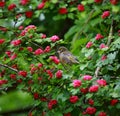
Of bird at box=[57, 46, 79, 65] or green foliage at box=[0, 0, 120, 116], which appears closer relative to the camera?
green foliage at box=[0, 0, 120, 116]

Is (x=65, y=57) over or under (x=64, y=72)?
over

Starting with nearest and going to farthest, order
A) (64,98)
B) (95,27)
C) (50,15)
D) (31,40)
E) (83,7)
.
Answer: (64,98)
(31,40)
(83,7)
(95,27)
(50,15)

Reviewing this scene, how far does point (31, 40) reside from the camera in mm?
5539

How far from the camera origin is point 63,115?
211 inches

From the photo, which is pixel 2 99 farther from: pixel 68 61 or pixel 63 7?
pixel 68 61

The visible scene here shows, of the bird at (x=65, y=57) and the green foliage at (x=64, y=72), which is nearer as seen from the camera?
the green foliage at (x=64, y=72)

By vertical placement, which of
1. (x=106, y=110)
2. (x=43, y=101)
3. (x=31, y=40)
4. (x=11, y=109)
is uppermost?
(x=11, y=109)

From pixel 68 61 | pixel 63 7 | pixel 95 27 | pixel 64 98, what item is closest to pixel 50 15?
pixel 95 27

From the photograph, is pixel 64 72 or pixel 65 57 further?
pixel 65 57

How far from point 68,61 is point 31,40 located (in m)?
0.41

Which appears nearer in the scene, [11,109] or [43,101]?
[43,101]

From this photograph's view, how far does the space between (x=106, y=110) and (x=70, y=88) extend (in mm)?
352

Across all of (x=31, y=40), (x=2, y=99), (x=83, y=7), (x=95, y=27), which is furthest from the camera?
(x=2, y=99)

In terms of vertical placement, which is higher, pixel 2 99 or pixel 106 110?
pixel 2 99
